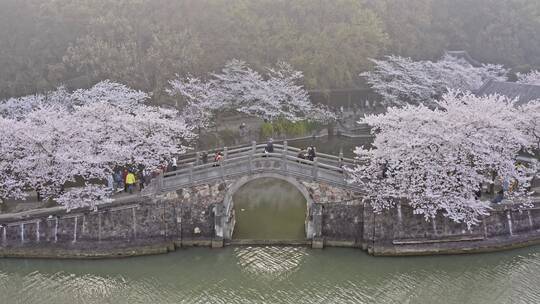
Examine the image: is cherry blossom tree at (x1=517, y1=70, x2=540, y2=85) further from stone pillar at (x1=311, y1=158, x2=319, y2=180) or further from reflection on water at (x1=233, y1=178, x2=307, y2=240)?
stone pillar at (x1=311, y1=158, x2=319, y2=180)

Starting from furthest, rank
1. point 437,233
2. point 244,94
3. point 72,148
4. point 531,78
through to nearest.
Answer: point 531,78 < point 244,94 < point 72,148 < point 437,233

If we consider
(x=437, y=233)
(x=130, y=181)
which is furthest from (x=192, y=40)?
(x=437, y=233)

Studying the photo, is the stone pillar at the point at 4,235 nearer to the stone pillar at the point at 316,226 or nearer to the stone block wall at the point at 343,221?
the stone pillar at the point at 316,226

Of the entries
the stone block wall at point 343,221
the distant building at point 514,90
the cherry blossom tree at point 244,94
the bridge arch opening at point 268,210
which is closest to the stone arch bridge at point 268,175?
the bridge arch opening at point 268,210

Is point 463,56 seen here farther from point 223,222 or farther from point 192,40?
point 223,222

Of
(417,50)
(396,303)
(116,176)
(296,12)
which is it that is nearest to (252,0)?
(296,12)

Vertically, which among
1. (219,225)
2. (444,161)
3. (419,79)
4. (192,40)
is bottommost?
(219,225)
